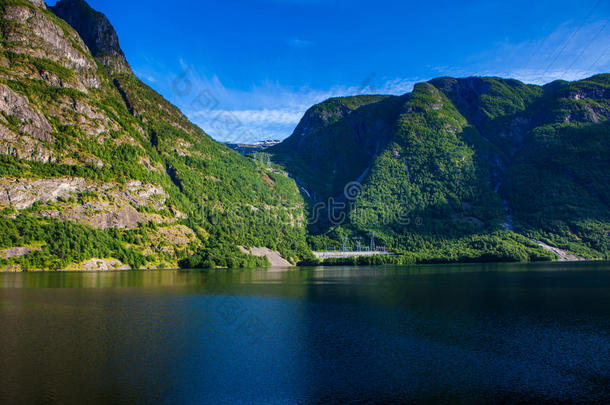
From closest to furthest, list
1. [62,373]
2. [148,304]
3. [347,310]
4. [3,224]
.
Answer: [62,373] → [347,310] → [148,304] → [3,224]

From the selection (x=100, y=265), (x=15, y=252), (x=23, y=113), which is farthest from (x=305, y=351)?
(x=23, y=113)

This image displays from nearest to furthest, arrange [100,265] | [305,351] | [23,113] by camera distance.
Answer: [305,351] → [100,265] → [23,113]

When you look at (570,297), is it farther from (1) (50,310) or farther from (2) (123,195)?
(2) (123,195)

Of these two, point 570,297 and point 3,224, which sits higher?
point 3,224

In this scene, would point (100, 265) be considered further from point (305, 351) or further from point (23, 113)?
point (305, 351)

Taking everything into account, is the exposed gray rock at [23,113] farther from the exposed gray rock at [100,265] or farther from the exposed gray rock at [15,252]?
the exposed gray rock at [100,265]

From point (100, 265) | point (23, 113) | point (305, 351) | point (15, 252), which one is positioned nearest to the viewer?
point (305, 351)

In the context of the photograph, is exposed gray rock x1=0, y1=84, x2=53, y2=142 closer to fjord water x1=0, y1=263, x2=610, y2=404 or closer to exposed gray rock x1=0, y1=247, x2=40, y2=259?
exposed gray rock x1=0, y1=247, x2=40, y2=259

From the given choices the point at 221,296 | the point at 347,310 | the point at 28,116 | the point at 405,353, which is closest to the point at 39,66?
the point at 28,116

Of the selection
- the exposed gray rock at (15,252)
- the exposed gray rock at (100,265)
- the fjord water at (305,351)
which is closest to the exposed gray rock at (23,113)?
the exposed gray rock at (15,252)
